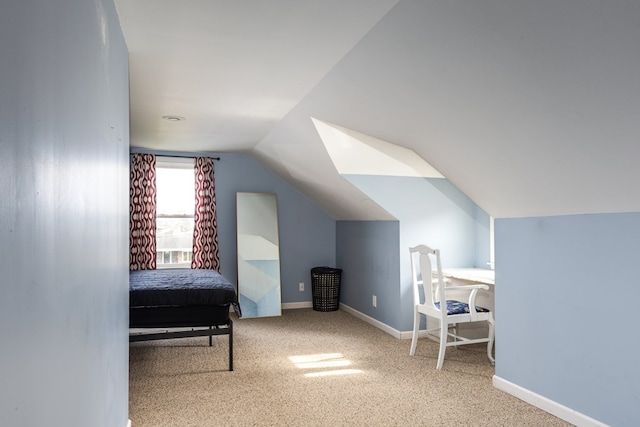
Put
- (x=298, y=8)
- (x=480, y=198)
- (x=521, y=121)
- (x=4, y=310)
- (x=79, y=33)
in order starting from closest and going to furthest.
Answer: (x=4, y=310) < (x=79, y=33) < (x=298, y=8) < (x=521, y=121) < (x=480, y=198)

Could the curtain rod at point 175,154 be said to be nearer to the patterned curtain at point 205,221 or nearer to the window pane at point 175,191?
the patterned curtain at point 205,221

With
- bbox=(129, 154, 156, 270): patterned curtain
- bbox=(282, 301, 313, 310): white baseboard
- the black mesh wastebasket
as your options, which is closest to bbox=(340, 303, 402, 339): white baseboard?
the black mesh wastebasket

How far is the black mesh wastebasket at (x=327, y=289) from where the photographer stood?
6.27 m

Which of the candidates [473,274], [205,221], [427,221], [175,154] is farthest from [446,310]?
[175,154]

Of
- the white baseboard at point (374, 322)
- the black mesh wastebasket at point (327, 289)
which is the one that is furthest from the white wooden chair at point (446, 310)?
the black mesh wastebasket at point (327, 289)

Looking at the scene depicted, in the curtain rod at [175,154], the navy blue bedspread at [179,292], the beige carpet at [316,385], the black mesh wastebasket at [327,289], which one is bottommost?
the beige carpet at [316,385]

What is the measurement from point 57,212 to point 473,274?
3.93m

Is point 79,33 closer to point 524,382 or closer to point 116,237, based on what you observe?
point 116,237

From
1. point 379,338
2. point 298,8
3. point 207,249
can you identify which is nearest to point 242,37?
point 298,8

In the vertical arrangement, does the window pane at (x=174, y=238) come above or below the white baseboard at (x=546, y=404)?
above

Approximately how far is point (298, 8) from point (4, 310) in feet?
5.91

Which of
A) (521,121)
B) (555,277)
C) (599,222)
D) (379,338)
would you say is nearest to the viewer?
(521,121)

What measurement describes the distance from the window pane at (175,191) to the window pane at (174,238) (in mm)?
120

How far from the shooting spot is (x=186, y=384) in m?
3.53
